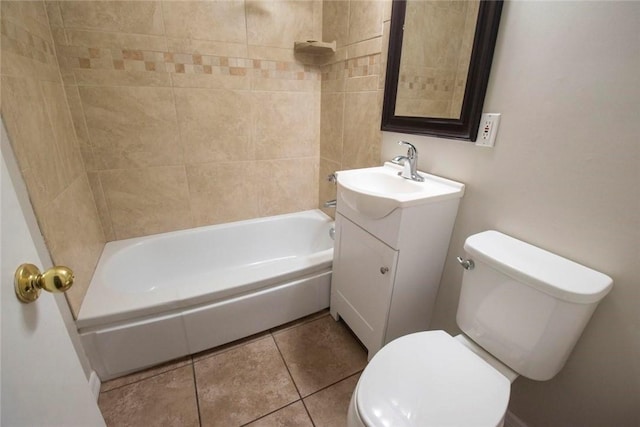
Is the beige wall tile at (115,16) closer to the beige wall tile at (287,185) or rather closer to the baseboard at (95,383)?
the beige wall tile at (287,185)

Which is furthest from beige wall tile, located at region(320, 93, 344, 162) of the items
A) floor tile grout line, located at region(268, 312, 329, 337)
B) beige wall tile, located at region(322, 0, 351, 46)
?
floor tile grout line, located at region(268, 312, 329, 337)

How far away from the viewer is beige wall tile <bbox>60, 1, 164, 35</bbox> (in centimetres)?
140

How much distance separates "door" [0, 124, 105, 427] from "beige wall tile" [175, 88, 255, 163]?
1.39 metres

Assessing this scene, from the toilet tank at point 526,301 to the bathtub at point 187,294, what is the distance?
33.0 inches

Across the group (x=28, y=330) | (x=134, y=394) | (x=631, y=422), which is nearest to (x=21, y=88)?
(x=28, y=330)

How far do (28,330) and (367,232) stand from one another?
1.05 metres

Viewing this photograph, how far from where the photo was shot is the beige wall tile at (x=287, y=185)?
83.0 inches

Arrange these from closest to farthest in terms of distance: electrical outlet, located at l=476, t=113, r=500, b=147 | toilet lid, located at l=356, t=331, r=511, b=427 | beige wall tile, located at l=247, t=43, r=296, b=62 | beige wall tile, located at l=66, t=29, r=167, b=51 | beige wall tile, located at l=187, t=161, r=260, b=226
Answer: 1. toilet lid, located at l=356, t=331, r=511, b=427
2. electrical outlet, located at l=476, t=113, r=500, b=147
3. beige wall tile, located at l=66, t=29, r=167, b=51
4. beige wall tile, located at l=247, t=43, r=296, b=62
5. beige wall tile, located at l=187, t=161, r=260, b=226

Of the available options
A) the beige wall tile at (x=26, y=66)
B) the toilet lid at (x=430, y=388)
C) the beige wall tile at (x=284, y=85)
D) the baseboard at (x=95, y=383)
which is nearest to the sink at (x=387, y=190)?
the toilet lid at (x=430, y=388)

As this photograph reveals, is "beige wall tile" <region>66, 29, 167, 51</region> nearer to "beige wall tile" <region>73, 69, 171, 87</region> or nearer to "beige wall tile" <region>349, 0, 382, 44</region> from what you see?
"beige wall tile" <region>73, 69, 171, 87</region>

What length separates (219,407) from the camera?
125 centimetres

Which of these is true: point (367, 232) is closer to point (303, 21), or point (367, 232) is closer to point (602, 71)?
point (602, 71)

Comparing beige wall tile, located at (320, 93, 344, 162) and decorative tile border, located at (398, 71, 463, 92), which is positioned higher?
decorative tile border, located at (398, 71, 463, 92)

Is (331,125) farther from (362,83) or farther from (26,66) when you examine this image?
(26,66)
